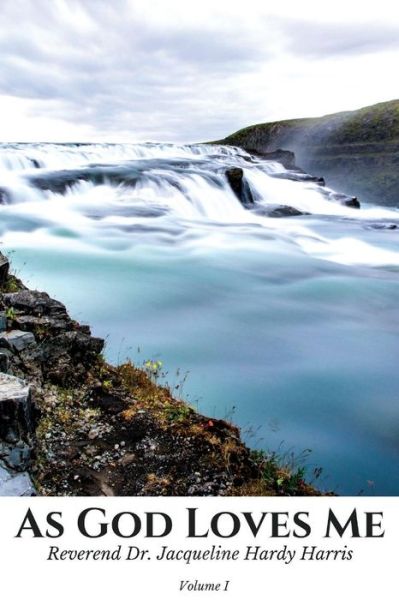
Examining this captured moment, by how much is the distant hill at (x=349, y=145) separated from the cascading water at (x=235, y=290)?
17680 mm

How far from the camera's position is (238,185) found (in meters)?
28.2

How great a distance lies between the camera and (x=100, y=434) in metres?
4.97

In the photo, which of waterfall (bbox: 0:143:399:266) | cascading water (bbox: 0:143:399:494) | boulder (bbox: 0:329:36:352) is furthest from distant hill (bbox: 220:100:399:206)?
boulder (bbox: 0:329:36:352)

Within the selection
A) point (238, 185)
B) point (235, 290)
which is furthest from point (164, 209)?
point (235, 290)

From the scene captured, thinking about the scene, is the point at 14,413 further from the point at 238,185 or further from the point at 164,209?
the point at 238,185

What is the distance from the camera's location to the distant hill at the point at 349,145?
147 ft

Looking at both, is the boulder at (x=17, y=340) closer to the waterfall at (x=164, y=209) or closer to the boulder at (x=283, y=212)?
the waterfall at (x=164, y=209)

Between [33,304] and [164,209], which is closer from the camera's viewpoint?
[33,304]

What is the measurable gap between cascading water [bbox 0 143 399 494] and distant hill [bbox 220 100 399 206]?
1768 centimetres

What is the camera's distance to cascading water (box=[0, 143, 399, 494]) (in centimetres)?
755

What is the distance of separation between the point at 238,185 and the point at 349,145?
28.3 meters

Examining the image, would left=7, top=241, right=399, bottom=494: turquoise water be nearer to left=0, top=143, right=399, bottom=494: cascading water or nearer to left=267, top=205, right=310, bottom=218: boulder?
left=0, top=143, right=399, bottom=494: cascading water

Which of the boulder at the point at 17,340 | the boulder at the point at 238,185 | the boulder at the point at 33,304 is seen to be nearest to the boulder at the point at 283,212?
the boulder at the point at 238,185

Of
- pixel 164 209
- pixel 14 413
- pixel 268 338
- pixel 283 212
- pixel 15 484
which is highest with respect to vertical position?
pixel 164 209
